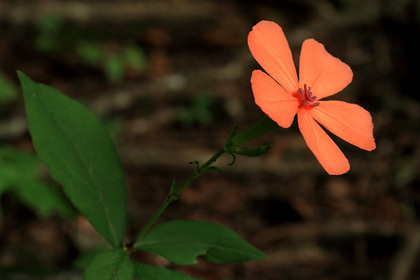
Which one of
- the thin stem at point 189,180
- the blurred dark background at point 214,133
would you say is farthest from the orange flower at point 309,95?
the blurred dark background at point 214,133

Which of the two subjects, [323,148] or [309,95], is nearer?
[323,148]

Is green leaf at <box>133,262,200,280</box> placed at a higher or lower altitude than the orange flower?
lower

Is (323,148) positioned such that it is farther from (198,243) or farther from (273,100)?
(198,243)

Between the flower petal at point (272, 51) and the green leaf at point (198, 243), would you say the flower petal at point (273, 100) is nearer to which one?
the flower petal at point (272, 51)

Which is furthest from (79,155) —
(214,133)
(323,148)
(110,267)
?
(214,133)

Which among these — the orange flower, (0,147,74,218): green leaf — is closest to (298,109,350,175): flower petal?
the orange flower

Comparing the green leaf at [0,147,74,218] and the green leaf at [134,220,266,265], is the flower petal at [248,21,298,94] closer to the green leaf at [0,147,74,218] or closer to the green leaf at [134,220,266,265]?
the green leaf at [134,220,266,265]

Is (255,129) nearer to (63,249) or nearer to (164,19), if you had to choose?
(63,249)
